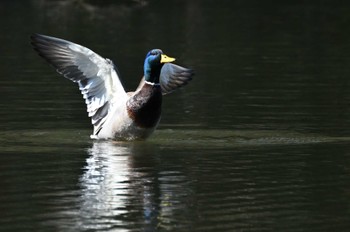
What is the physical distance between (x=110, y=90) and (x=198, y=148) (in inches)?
72.1

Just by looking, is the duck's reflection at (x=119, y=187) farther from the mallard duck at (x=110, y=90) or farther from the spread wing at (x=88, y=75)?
the spread wing at (x=88, y=75)

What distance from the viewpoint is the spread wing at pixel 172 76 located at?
1923 centimetres

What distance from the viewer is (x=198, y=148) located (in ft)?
54.2

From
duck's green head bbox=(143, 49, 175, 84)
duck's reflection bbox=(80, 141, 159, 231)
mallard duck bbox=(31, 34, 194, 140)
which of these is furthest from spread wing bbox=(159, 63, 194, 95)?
duck's reflection bbox=(80, 141, 159, 231)

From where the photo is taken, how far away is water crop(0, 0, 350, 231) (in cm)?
1224

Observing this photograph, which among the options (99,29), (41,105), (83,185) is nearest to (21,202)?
(83,185)

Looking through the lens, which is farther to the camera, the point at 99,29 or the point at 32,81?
the point at 99,29

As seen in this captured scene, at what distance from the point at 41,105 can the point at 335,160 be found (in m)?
6.39

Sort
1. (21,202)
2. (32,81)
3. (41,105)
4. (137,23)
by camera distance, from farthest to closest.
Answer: (137,23)
(32,81)
(41,105)
(21,202)

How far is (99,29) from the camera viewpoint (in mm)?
38125

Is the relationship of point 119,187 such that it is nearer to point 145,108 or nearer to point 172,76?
point 145,108

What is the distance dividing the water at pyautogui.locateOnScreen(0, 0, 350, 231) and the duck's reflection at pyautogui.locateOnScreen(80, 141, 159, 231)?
1 centimetres

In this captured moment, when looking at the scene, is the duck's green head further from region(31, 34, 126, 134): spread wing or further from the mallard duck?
region(31, 34, 126, 134): spread wing

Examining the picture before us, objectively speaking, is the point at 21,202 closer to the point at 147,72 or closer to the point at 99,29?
the point at 147,72
